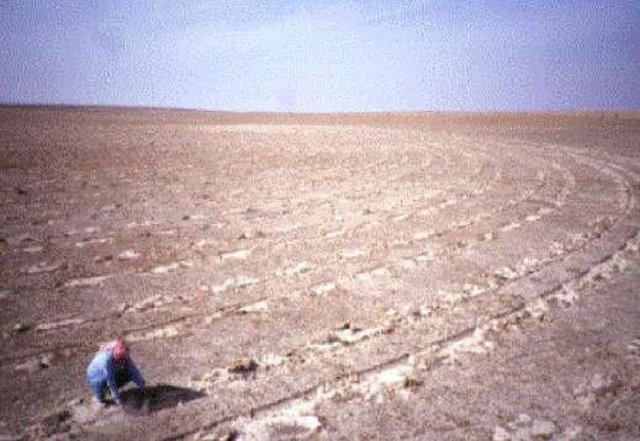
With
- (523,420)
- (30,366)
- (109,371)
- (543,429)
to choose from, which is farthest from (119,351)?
(543,429)

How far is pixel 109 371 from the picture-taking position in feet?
15.8

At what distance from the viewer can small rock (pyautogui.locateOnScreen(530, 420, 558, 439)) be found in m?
4.46

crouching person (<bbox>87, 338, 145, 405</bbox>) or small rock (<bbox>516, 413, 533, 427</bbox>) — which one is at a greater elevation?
crouching person (<bbox>87, 338, 145, 405</bbox>)

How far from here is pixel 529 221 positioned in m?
11.0

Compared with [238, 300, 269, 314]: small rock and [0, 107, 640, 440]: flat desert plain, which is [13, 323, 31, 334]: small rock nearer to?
[0, 107, 640, 440]: flat desert plain

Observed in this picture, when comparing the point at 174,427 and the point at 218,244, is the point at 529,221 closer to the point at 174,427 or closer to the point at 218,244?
the point at 218,244

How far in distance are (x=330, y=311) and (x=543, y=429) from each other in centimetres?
300

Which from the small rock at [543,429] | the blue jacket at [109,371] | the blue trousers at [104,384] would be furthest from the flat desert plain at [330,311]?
the blue jacket at [109,371]

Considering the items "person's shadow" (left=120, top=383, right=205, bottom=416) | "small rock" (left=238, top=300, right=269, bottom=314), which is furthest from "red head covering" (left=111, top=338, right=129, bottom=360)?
"small rock" (left=238, top=300, right=269, bottom=314)

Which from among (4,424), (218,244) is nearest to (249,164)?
(218,244)

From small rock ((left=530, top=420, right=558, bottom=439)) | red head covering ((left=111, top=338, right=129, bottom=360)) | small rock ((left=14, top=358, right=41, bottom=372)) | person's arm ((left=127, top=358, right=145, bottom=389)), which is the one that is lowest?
small rock ((left=530, top=420, right=558, bottom=439))

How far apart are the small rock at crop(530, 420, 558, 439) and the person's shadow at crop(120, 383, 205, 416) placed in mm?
2999

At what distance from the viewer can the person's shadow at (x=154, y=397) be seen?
16.0 feet

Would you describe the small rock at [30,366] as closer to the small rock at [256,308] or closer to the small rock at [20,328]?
the small rock at [20,328]
